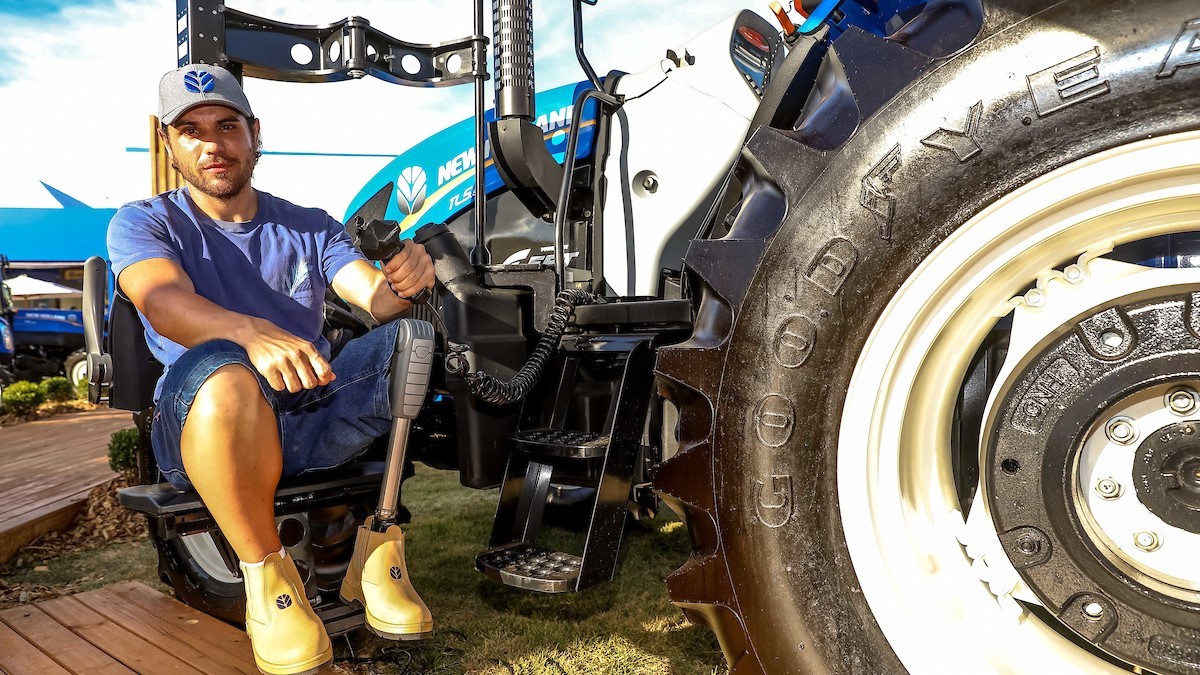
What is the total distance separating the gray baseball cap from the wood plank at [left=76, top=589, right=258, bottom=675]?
4.38 ft

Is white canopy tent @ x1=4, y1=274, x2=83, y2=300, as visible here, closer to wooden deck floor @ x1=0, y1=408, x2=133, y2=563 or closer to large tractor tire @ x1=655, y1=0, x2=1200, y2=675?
wooden deck floor @ x1=0, y1=408, x2=133, y2=563

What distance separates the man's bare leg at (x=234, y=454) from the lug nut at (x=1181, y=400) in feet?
5.34

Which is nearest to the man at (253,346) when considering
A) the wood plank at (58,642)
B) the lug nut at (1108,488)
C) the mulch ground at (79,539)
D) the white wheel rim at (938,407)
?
the wood plank at (58,642)

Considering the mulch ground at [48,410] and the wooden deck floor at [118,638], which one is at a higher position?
the wooden deck floor at [118,638]

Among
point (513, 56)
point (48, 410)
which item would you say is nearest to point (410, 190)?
point (513, 56)

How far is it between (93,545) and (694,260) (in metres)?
3.15

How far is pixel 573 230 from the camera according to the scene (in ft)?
8.98

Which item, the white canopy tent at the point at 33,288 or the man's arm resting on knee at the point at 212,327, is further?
the white canopy tent at the point at 33,288

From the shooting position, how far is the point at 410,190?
12.0 ft

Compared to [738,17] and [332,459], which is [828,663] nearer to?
[332,459]

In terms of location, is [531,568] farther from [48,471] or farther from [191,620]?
[48,471]

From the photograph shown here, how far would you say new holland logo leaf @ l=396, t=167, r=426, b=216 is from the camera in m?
3.61

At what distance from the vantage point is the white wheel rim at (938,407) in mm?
1190

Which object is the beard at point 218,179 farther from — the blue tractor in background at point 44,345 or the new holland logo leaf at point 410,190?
the blue tractor in background at point 44,345
